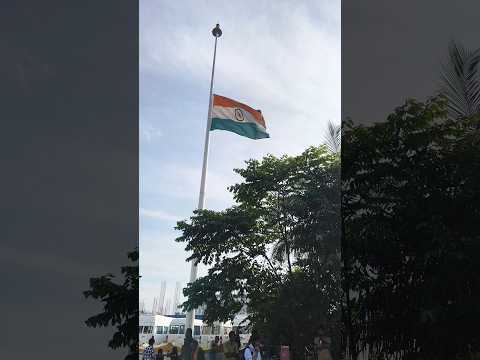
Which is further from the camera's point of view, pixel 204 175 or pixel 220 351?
pixel 204 175

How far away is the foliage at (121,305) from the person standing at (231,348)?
1842mm

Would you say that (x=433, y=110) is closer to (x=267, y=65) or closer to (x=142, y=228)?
(x=267, y=65)

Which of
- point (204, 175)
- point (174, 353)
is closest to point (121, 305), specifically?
point (174, 353)

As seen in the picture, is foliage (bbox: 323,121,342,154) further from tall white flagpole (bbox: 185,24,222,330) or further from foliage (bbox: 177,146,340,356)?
tall white flagpole (bbox: 185,24,222,330)

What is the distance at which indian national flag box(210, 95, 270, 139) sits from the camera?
3734mm

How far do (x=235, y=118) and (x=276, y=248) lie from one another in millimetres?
972

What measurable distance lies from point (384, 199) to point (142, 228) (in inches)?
121

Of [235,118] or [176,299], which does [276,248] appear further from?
[235,118]

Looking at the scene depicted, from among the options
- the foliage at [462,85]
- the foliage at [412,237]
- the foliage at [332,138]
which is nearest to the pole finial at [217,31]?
the foliage at [332,138]

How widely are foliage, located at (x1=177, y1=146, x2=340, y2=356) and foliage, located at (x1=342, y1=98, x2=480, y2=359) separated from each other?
1.55m

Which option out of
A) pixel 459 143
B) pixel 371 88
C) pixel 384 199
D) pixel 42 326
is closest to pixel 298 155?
pixel 384 199

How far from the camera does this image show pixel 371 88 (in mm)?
7344

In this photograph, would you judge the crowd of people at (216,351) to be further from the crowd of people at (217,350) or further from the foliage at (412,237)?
the foliage at (412,237)

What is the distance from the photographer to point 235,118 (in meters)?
3.72
